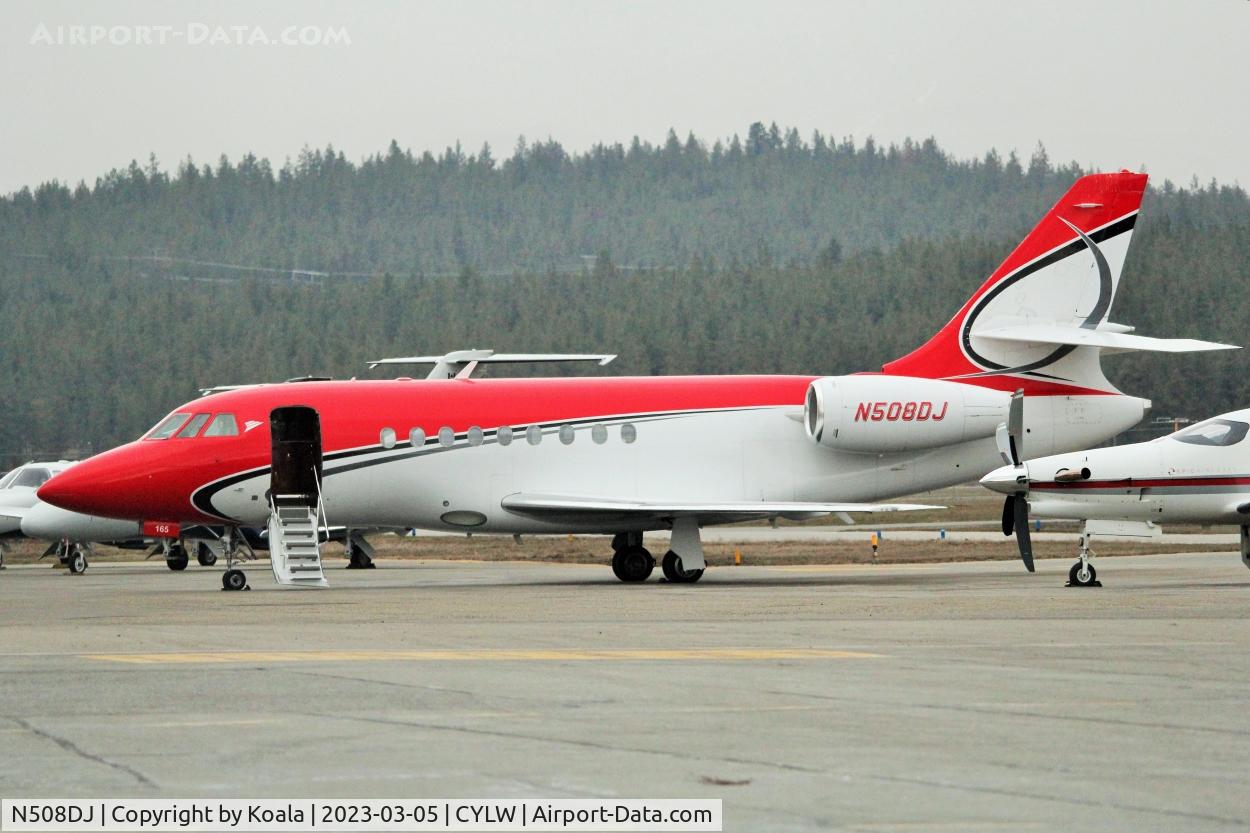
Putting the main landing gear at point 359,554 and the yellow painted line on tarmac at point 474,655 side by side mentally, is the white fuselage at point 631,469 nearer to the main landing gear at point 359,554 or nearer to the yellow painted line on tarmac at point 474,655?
the main landing gear at point 359,554

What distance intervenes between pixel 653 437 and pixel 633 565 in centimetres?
231

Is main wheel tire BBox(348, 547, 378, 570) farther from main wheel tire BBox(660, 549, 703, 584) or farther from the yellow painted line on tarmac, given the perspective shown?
the yellow painted line on tarmac

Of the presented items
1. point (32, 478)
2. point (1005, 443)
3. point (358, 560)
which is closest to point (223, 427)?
point (358, 560)

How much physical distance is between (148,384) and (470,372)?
113 m

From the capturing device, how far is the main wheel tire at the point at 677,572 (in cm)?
2894

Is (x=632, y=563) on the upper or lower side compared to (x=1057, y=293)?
lower

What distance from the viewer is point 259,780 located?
8023 millimetres

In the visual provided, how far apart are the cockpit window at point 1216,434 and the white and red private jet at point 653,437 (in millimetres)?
3617

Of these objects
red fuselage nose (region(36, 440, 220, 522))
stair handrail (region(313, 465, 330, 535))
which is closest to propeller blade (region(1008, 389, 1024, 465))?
stair handrail (region(313, 465, 330, 535))

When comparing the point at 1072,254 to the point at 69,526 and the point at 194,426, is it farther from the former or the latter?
the point at 69,526

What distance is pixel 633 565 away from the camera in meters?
30.0

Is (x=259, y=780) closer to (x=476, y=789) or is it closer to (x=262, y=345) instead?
(x=476, y=789)

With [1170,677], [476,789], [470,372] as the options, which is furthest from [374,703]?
[470,372]

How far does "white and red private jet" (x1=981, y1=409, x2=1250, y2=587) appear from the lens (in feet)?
78.3
